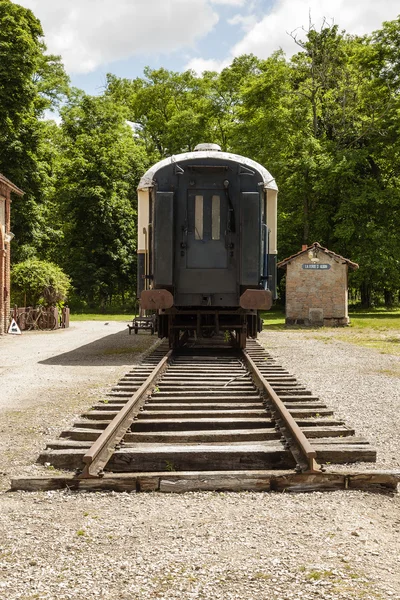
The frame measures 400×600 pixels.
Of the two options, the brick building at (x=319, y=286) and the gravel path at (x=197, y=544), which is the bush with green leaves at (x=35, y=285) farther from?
the gravel path at (x=197, y=544)

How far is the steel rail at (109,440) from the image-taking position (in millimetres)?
4242

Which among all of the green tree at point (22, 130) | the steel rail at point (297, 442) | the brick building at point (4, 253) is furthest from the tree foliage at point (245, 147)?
the steel rail at point (297, 442)

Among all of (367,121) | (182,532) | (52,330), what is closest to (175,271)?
(182,532)

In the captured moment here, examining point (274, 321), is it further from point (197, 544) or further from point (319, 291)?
point (197, 544)

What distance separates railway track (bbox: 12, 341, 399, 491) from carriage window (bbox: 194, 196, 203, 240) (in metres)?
4.32

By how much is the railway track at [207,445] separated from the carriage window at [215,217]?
4.32 m

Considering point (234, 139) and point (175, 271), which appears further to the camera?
point (234, 139)

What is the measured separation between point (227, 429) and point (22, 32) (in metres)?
29.0

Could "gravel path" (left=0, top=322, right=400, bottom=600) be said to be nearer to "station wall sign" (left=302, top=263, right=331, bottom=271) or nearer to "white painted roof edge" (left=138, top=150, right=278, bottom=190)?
"white painted roof edge" (left=138, top=150, right=278, bottom=190)

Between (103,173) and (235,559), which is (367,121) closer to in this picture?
(103,173)

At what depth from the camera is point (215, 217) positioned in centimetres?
1138

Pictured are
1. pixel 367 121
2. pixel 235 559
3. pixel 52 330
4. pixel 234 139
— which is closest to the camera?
pixel 235 559

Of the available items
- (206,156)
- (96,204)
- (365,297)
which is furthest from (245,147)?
(206,156)

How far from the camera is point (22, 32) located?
29609mm
